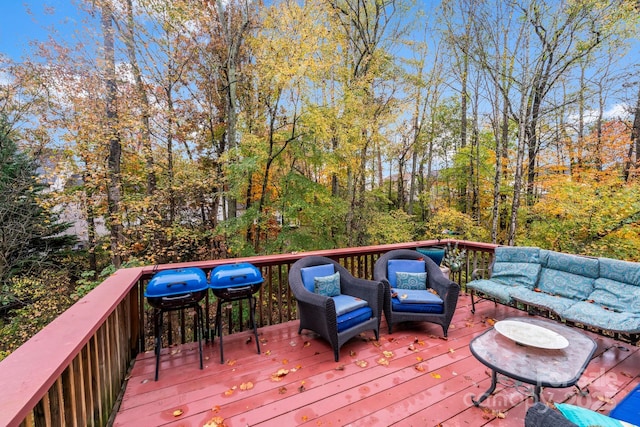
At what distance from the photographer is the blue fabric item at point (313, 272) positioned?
3.10 m

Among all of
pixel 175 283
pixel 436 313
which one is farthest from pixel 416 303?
pixel 175 283

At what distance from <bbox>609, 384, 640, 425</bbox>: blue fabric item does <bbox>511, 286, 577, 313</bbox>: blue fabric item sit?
1537mm

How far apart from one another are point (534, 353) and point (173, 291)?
2.91 m

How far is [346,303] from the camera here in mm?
2891

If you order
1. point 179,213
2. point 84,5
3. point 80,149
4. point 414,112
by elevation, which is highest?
point 84,5

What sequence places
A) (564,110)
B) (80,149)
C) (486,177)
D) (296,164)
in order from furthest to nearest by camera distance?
(486,177) < (564,110) < (296,164) < (80,149)

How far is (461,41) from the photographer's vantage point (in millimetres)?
7398

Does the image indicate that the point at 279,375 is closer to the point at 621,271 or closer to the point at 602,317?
the point at 602,317

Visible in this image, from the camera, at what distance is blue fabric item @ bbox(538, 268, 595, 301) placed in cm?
314

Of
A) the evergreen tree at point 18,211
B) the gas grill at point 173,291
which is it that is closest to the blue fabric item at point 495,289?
the gas grill at point 173,291

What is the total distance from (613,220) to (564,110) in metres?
3.65

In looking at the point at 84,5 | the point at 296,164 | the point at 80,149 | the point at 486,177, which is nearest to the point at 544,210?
the point at 486,177

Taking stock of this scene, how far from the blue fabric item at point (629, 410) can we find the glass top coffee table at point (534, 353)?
211 millimetres

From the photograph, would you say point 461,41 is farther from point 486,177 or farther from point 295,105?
point 295,105
